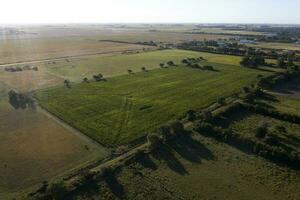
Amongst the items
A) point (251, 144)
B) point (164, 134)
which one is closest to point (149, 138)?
point (164, 134)

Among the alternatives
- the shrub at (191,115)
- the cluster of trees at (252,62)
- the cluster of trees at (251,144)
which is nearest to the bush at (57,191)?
the cluster of trees at (251,144)

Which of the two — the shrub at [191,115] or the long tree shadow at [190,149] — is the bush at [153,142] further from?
the shrub at [191,115]

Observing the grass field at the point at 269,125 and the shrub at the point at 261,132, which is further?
the shrub at the point at 261,132

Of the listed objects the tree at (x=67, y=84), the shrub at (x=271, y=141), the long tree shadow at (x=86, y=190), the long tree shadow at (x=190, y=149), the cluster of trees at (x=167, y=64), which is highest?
the cluster of trees at (x=167, y=64)

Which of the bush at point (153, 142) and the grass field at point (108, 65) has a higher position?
the grass field at point (108, 65)

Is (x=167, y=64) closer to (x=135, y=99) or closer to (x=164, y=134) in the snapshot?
(x=135, y=99)

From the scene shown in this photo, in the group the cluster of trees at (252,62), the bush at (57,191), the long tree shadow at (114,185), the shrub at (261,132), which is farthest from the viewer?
the cluster of trees at (252,62)

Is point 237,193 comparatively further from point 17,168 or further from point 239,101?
point 239,101
